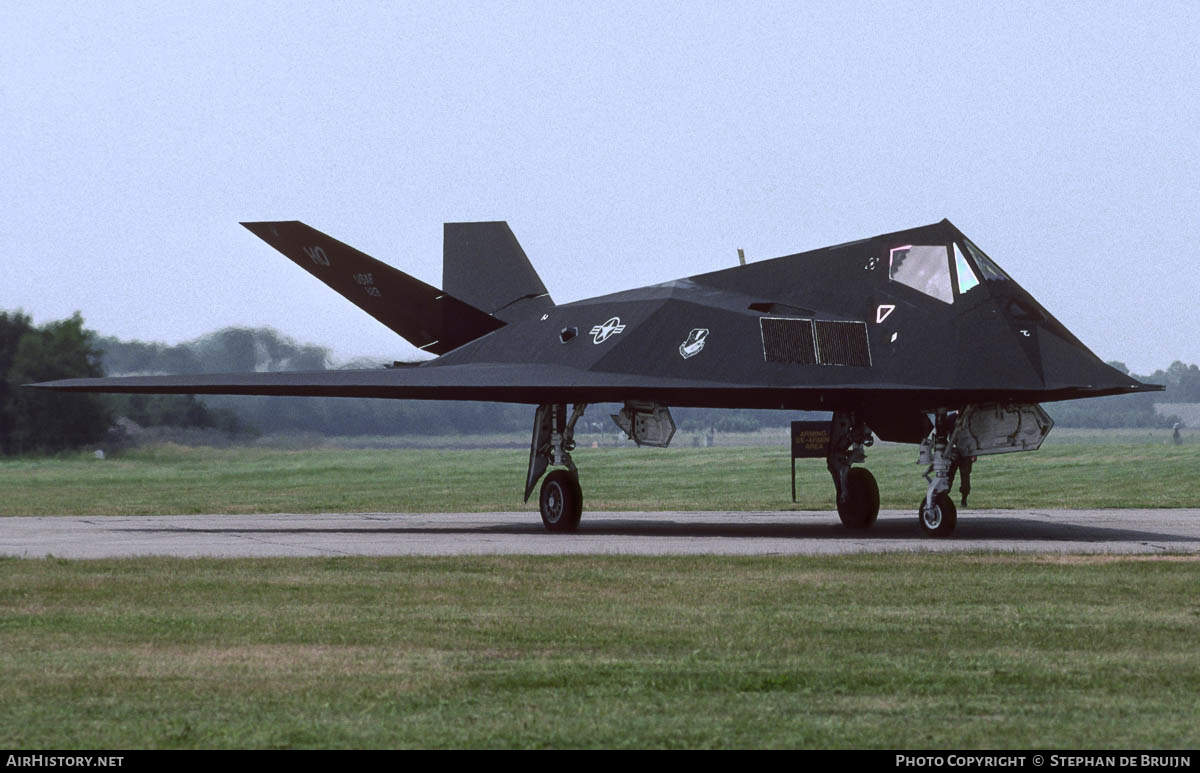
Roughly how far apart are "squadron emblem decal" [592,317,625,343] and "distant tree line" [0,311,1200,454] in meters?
24.7

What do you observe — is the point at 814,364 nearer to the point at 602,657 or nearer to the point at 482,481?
the point at 602,657

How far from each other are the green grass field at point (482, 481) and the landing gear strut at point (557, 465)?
7.35m

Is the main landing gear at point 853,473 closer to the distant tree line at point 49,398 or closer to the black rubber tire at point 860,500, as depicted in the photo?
the black rubber tire at point 860,500

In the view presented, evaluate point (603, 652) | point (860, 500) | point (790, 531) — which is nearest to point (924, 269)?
point (860, 500)

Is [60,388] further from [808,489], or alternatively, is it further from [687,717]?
[808,489]

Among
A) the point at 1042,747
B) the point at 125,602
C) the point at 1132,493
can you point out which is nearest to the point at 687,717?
the point at 1042,747

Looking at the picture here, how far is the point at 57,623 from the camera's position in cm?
1028

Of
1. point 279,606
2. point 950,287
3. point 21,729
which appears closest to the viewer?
point 21,729

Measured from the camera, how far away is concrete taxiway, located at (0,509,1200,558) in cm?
1664

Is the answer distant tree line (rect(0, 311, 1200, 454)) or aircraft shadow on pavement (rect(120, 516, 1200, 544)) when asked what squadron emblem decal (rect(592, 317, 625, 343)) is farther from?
distant tree line (rect(0, 311, 1200, 454))

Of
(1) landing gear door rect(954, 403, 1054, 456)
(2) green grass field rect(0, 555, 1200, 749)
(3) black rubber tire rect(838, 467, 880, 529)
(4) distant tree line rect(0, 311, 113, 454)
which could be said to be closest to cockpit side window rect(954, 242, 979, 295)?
(1) landing gear door rect(954, 403, 1054, 456)

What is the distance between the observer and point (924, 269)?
18.3m

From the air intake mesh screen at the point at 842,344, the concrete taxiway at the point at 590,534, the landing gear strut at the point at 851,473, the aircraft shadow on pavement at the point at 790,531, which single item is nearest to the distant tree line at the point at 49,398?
the concrete taxiway at the point at 590,534

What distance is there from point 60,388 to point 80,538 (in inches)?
99.8
